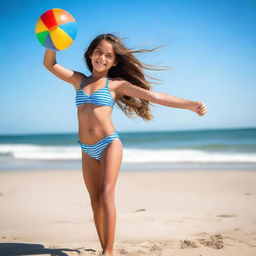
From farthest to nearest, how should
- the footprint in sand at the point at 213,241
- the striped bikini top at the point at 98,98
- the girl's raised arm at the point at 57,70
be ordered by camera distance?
the footprint in sand at the point at 213,241, the girl's raised arm at the point at 57,70, the striped bikini top at the point at 98,98

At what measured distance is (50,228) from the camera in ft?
15.6

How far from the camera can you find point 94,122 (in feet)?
11.1

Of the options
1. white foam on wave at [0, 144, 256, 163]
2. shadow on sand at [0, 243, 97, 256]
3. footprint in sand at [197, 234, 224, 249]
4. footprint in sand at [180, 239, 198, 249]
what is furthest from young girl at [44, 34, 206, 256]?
white foam on wave at [0, 144, 256, 163]

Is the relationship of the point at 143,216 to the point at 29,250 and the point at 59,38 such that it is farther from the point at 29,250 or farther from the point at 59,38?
the point at 59,38

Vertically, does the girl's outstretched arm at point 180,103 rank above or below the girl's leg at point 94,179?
above

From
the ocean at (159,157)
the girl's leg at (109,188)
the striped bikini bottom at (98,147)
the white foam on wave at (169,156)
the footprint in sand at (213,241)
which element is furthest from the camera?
the white foam on wave at (169,156)

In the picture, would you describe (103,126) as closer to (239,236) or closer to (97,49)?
(97,49)

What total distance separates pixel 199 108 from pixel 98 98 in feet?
3.47

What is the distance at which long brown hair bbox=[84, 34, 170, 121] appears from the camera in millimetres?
3793

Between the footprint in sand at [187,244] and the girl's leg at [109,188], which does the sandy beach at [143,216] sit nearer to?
the footprint in sand at [187,244]

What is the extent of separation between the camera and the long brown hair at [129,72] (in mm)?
3793

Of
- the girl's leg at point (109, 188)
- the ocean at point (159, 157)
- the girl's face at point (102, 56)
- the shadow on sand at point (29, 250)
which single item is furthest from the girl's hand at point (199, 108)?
the ocean at point (159, 157)

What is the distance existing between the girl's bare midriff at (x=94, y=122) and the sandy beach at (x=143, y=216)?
137 centimetres

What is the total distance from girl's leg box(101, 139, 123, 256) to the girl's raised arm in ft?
2.96
